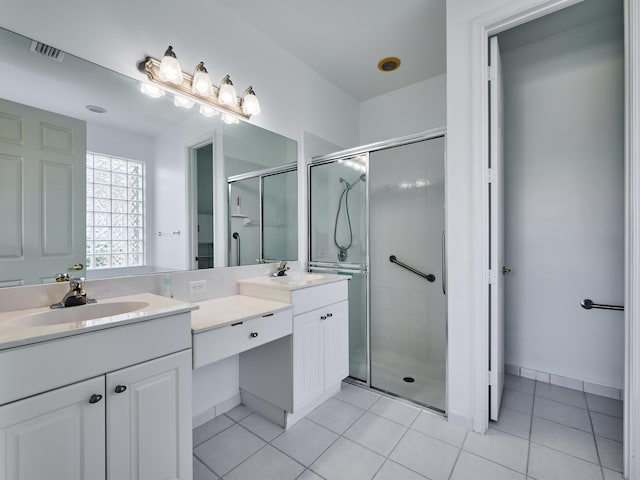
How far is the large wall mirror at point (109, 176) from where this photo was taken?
1.23 meters

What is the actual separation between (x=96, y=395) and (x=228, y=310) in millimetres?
684

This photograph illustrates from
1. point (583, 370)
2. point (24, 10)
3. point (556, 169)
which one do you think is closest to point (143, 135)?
point (24, 10)

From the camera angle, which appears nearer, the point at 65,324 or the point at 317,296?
the point at 65,324

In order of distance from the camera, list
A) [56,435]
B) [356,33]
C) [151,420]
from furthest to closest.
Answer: [356,33] → [151,420] → [56,435]

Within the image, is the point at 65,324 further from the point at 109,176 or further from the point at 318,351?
the point at 318,351

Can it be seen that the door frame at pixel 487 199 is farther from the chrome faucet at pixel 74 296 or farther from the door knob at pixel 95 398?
the chrome faucet at pixel 74 296

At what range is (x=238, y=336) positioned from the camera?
1448 millimetres

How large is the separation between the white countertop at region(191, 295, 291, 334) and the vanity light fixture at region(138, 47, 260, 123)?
1186mm

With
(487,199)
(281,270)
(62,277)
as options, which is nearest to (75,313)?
(62,277)

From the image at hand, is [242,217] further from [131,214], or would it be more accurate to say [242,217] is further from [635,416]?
[635,416]

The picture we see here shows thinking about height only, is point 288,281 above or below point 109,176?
below

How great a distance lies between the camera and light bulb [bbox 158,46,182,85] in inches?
61.7

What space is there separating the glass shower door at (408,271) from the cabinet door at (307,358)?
2.01ft

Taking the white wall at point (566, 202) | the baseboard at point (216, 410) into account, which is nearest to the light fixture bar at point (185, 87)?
the baseboard at point (216, 410)
